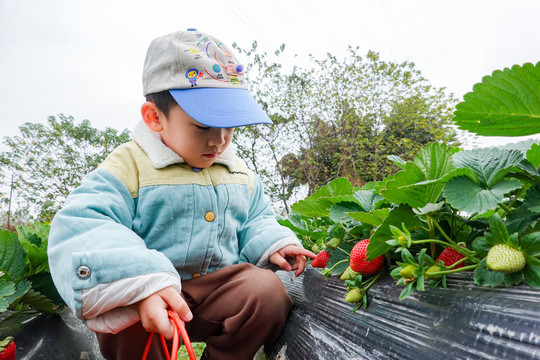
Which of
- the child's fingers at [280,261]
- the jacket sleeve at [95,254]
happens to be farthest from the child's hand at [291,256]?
the jacket sleeve at [95,254]

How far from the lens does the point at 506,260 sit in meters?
0.49

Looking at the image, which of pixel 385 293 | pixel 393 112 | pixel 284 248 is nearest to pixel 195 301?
pixel 284 248

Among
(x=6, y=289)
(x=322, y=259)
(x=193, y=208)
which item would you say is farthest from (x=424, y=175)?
(x=6, y=289)

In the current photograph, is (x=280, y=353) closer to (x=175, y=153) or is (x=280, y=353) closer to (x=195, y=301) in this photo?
(x=195, y=301)

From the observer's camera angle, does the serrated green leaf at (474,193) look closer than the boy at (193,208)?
Yes

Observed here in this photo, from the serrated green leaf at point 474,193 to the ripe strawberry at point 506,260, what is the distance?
6 cm

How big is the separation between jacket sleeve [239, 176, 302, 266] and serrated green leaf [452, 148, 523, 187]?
81cm

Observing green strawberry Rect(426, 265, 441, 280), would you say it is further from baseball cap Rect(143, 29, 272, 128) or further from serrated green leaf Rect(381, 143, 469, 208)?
baseball cap Rect(143, 29, 272, 128)

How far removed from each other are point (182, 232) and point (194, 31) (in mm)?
748

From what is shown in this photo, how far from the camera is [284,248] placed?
1.32 m

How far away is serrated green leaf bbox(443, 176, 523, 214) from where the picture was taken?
50 cm

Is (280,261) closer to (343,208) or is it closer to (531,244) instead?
(343,208)

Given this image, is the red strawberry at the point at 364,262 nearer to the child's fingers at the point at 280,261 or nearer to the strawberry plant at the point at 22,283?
the child's fingers at the point at 280,261

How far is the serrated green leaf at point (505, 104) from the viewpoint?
1.76 ft
